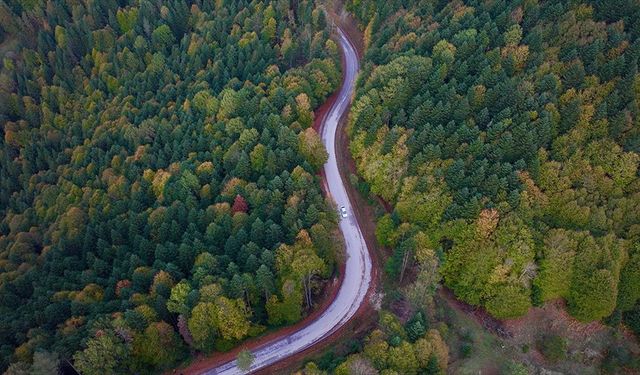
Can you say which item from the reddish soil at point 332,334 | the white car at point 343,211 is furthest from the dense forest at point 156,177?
the white car at point 343,211

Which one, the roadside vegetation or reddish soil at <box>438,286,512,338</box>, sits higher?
the roadside vegetation

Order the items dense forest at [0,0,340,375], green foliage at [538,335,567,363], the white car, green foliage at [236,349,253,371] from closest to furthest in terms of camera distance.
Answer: green foliage at [236,349,253,371] < dense forest at [0,0,340,375] < green foliage at [538,335,567,363] < the white car

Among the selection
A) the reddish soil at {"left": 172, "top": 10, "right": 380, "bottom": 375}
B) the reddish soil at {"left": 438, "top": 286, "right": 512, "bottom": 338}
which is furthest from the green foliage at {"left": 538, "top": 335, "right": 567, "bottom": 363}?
the reddish soil at {"left": 172, "top": 10, "right": 380, "bottom": 375}

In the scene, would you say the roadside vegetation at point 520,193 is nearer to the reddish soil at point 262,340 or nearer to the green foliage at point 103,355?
the reddish soil at point 262,340

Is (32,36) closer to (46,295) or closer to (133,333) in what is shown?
(46,295)

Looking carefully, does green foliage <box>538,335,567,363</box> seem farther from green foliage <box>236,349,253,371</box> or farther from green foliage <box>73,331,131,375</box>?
green foliage <box>73,331,131,375</box>

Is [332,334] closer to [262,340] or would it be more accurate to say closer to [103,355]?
A: [262,340]

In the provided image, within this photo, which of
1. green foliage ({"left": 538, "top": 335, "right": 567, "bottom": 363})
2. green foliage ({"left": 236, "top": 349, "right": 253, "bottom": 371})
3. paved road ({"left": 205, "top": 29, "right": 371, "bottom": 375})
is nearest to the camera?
green foliage ({"left": 236, "top": 349, "right": 253, "bottom": 371})
